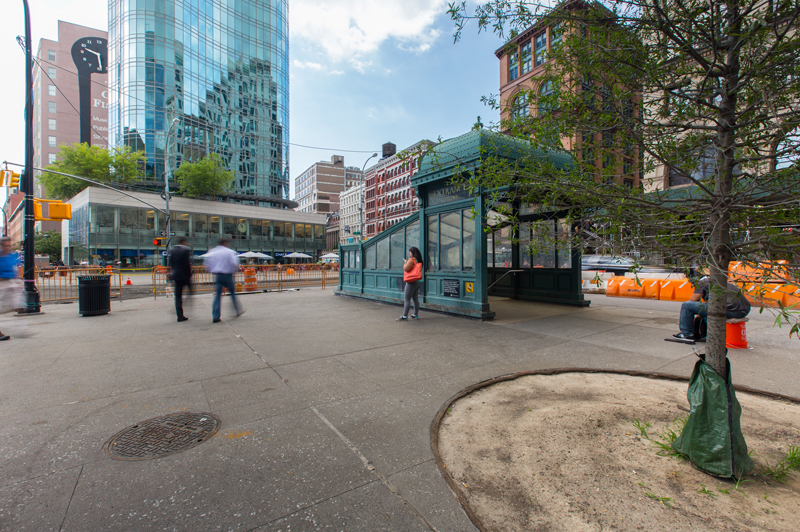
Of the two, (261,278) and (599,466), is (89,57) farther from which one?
(599,466)

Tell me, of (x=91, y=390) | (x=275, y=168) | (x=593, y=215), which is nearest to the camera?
(x=593, y=215)

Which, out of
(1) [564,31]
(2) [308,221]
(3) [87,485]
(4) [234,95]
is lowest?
(3) [87,485]

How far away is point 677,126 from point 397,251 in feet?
29.3

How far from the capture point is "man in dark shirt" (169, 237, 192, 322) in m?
8.43

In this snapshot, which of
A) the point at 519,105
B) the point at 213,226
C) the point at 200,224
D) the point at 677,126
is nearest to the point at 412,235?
the point at 519,105

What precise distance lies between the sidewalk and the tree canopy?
2407 mm

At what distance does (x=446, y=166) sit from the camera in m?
8.73

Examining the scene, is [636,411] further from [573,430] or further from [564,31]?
[564,31]

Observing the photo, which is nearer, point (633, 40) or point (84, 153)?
point (633, 40)

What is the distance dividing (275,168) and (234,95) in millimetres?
12074

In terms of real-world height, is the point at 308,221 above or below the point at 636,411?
above

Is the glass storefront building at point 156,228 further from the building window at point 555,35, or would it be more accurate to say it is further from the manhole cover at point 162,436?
the building window at point 555,35

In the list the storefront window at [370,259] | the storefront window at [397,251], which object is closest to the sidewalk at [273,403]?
the storefront window at [397,251]

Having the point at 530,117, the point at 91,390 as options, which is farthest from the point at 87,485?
the point at 530,117
